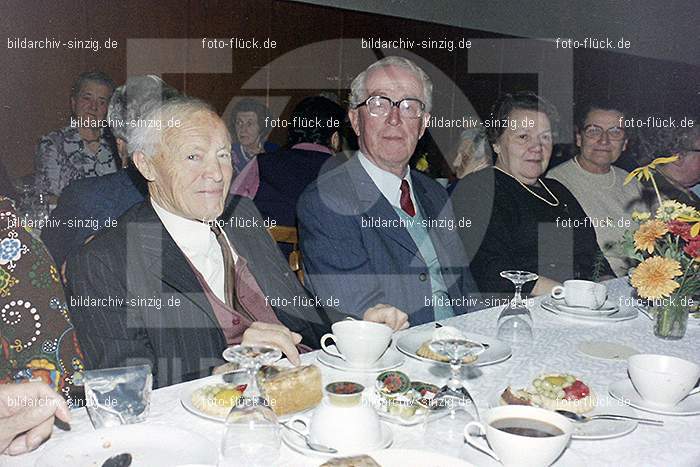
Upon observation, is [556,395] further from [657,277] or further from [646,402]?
[657,277]

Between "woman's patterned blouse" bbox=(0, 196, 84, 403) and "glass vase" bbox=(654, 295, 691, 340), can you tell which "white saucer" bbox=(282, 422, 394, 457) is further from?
"glass vase" bbox=(654, 295, 691, 340)

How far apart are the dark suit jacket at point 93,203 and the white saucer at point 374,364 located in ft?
4.30

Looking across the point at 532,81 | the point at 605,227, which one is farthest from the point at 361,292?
the point at 532,81

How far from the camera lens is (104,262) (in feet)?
6.18

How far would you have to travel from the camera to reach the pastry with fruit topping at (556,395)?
1397mm

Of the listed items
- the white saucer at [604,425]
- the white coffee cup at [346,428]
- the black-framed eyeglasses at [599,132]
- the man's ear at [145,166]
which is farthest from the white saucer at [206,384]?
the black-framed eyeglasses at [599,132]

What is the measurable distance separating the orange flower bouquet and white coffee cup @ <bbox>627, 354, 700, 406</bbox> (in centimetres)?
50

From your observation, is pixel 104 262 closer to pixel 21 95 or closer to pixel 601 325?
pixel 601 325

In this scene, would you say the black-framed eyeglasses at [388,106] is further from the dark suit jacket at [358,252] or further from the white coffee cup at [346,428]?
the white coffee cup at [346,428]

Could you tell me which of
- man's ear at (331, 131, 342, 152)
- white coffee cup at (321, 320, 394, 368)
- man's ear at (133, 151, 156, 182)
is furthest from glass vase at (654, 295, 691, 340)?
man's ear at (331, 131, 342, 152)

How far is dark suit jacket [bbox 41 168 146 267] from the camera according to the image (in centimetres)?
276

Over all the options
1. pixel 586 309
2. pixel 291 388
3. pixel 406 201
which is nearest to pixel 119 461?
pixel 291 388

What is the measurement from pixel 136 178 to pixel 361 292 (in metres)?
0.95

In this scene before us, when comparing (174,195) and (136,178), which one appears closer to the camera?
(174,195)
